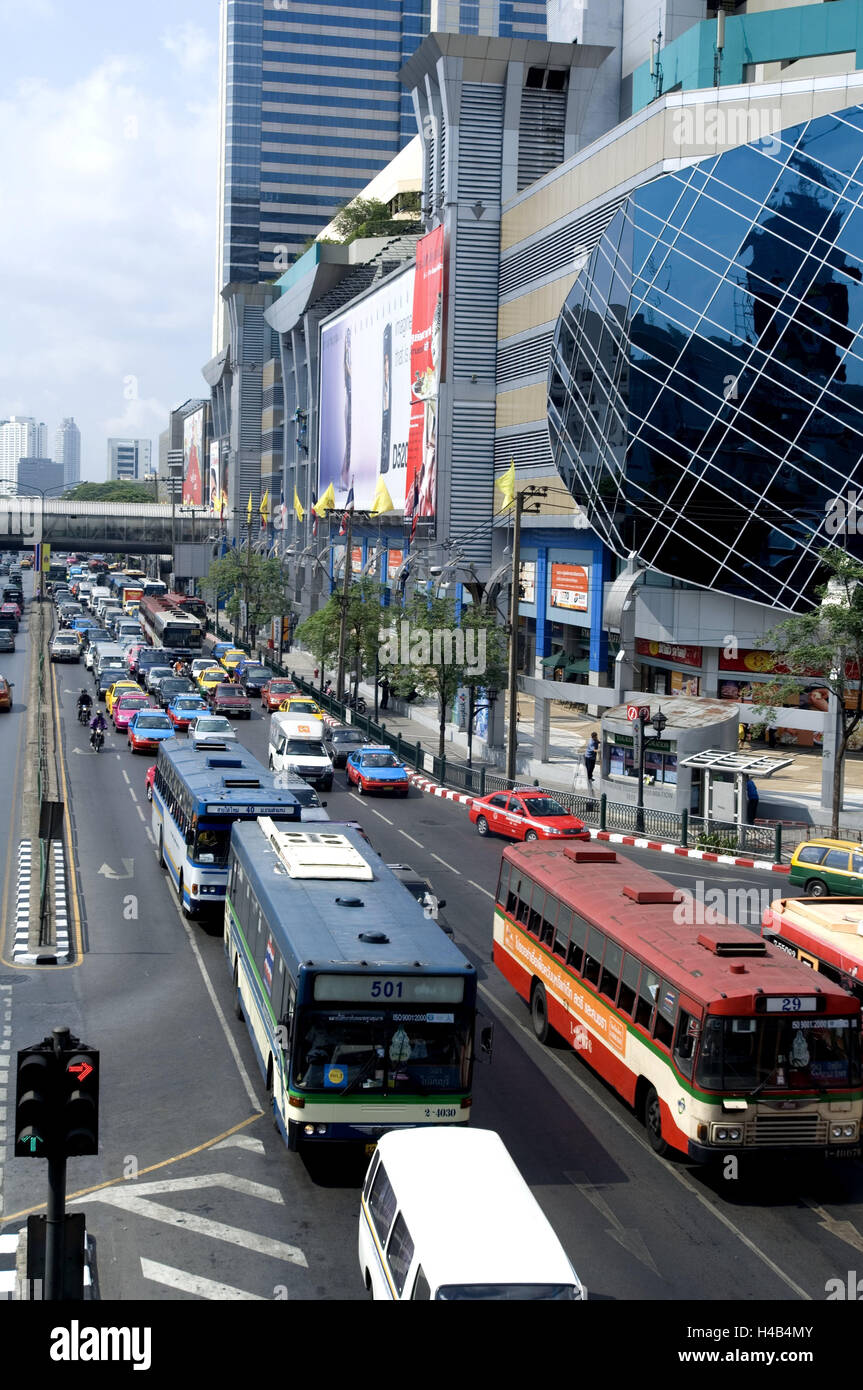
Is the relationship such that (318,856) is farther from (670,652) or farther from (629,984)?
(670,652)

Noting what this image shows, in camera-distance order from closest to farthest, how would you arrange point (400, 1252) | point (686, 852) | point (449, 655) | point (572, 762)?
point (400, 1252) → point (686, 852) → point (449, 655) → point (572, 762)

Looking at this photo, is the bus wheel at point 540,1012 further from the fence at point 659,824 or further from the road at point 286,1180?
the fence at point 659,824

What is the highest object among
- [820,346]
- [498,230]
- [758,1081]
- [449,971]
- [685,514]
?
[498,230]

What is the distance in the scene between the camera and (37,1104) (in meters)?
9.53

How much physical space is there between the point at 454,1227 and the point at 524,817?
26.5m

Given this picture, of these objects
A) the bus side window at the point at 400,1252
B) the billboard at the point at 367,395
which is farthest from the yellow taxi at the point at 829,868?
the billboard at the point at 367,395

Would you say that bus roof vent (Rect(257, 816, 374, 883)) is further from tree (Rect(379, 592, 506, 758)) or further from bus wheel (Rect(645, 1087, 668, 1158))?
tree (Rect(379, 592, 506, 758))

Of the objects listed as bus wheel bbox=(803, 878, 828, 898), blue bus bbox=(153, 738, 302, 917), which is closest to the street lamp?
bus wheel bbox=(803, 878, 828, 898)

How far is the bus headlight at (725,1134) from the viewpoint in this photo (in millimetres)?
14875

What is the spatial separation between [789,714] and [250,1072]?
1289 inches

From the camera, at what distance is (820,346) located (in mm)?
44688

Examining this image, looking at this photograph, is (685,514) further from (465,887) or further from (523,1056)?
(523,1056)

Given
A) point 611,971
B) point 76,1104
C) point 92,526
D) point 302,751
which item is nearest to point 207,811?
point 611,971
